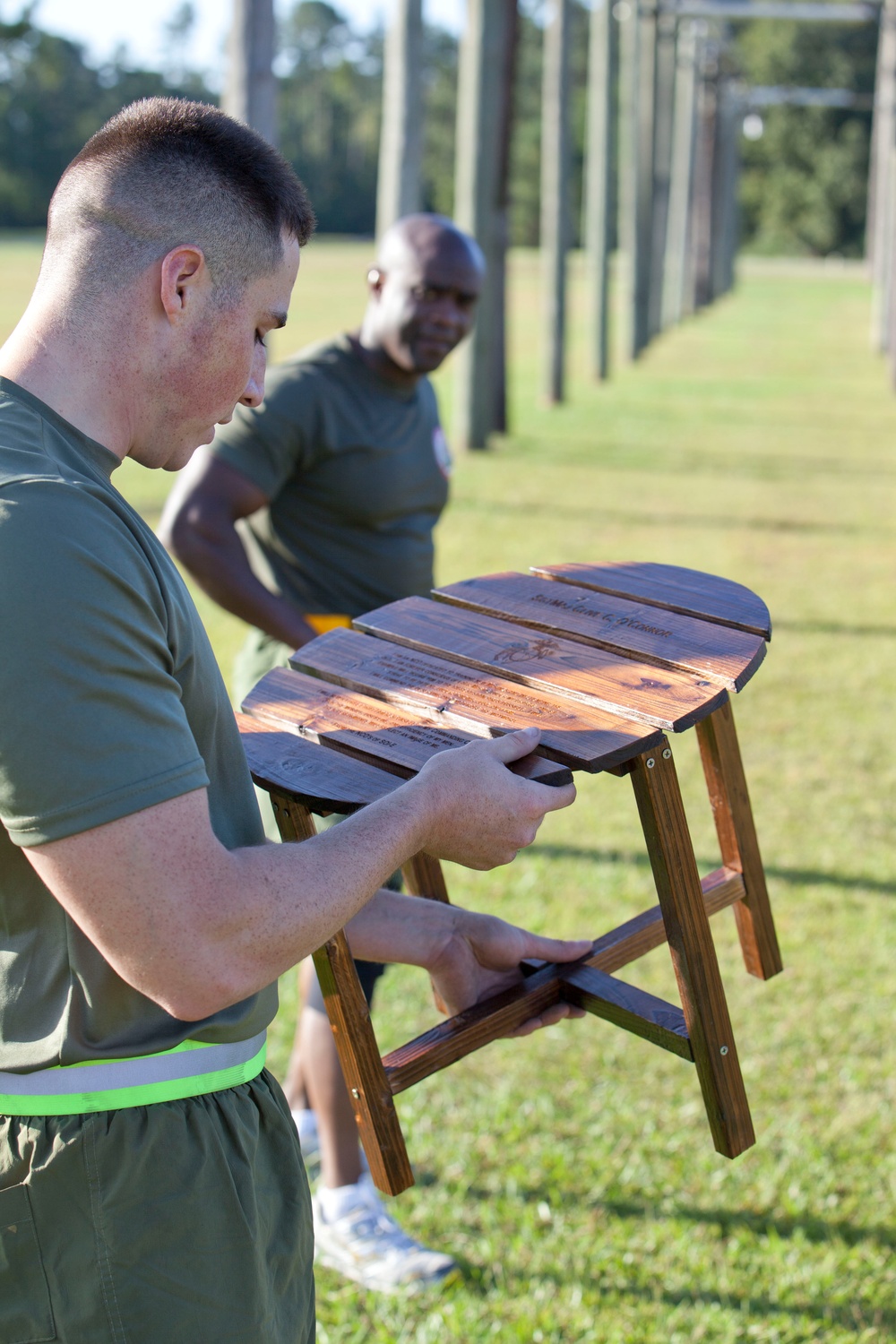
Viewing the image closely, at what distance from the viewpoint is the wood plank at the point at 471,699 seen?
150cm

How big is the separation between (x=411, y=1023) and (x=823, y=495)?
32.4 ft

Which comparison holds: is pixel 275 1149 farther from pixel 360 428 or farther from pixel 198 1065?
pixel 360 428

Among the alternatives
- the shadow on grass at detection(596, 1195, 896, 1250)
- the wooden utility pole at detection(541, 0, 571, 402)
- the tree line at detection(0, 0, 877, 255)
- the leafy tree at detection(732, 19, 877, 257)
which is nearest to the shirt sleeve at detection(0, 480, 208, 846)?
the shadow on grass at detection(596, 1195, 896, 1250)

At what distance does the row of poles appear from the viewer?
10.3 m

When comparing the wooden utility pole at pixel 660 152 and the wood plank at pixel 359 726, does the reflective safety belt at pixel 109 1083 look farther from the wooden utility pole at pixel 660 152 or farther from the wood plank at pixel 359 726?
the wooden utility pole at pixel 660 152

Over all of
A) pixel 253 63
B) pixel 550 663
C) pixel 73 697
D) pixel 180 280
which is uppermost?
pixel 253 63

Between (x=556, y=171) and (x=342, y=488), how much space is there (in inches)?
607

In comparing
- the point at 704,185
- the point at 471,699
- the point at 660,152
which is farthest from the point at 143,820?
the point at 704,185

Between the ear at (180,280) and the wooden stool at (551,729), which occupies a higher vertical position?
the ear at (180,280)

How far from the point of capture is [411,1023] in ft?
12.0

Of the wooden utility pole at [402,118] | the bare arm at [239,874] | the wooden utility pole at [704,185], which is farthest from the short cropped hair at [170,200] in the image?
the wooden utility pole at [704,185]

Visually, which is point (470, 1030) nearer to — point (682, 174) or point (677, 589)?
point (677, 589)

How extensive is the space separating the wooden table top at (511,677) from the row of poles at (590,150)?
5.30m

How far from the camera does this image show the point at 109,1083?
1331 millimetres
